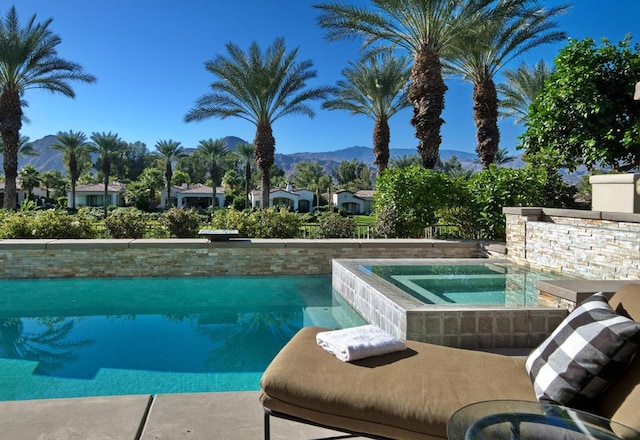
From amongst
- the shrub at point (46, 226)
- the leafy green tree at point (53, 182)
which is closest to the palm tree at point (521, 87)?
the shrub at point (46, 226)

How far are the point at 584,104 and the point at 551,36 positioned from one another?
6759mm

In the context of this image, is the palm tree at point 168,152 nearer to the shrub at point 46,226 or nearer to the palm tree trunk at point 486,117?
the palm tree trunk at point 486,117

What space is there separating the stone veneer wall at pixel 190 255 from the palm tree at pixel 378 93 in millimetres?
11719

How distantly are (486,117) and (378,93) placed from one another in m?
5.99

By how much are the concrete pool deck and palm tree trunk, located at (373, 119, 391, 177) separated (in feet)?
64.9

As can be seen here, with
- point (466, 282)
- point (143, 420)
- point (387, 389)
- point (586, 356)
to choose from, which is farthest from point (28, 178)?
point (586, 356)

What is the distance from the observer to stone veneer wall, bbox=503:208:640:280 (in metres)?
6.41

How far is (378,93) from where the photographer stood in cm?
2123

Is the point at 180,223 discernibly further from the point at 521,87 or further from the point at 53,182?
the point at 53,182

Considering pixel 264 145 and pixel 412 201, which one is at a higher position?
pixel 264 145

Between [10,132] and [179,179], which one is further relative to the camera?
[179,179]

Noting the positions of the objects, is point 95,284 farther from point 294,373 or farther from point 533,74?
point 533,74

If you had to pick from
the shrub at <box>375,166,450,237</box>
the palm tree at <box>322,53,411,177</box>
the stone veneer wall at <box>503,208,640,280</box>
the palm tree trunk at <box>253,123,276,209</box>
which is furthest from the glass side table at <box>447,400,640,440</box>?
the palm tree trunk at <box>253,123,276,209</box>

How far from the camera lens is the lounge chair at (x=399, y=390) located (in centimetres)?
197
